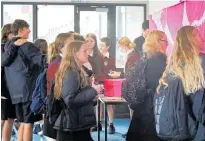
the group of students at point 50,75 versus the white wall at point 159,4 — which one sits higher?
the white wall at point 159,4

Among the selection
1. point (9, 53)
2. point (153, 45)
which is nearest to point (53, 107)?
point (153, 45)

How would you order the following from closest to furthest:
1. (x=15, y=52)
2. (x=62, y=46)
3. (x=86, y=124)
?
(x=86, y=124)
(x=62, y=46)
(x=15, y=52)

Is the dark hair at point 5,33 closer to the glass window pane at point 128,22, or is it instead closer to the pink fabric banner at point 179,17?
the pink fabric banner at point 179,17

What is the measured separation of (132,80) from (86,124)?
37 cm

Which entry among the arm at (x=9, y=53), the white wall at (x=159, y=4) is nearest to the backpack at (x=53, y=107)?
the arm at (x=9, y=53)

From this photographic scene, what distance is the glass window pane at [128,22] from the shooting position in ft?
16.1

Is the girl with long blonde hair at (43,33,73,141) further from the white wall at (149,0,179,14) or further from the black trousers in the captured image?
the white wall at (149,0,179,14)

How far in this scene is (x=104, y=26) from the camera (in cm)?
532

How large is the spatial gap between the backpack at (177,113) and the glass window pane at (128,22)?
9.69 ft

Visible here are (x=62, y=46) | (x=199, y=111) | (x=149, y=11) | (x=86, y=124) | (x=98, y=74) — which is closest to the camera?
(x=199, y=111)

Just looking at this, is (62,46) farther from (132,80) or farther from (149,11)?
(149,11)

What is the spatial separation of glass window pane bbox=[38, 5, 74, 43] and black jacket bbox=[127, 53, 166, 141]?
10.8ft

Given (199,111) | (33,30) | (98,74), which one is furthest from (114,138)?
(33,30)

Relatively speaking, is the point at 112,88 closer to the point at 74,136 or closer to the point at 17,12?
the point at 74,136
